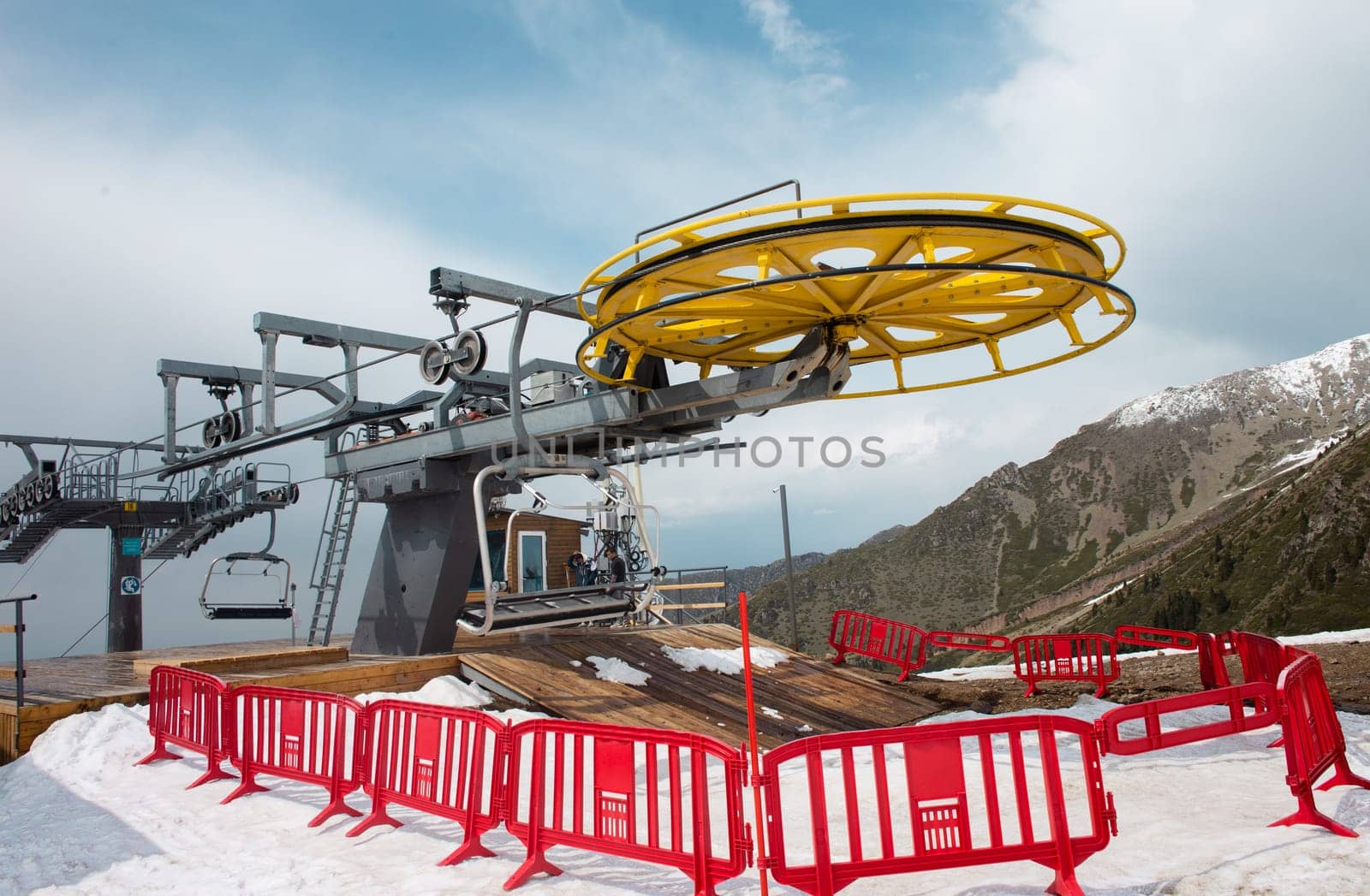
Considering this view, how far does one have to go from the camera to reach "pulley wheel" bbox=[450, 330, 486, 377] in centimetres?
1041

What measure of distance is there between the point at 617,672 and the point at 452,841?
578 centimetres

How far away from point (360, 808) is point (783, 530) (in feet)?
31.9

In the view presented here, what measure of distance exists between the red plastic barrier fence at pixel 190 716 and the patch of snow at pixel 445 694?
1.78 m

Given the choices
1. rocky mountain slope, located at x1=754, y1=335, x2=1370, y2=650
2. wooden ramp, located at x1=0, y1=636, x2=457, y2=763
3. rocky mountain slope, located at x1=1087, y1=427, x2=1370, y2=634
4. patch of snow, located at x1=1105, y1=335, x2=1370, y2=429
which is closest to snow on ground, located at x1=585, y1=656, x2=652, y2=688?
wooden ramp, located at x1=0, y1=636, x2=457, y2=763

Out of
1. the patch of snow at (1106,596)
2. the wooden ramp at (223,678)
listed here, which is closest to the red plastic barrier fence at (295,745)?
the wooden ramp at (223,678)

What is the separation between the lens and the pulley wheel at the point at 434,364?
10.8 meters

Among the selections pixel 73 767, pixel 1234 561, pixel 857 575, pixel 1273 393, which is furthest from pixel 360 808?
pixel 1273 393

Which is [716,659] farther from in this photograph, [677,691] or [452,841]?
[452,841]

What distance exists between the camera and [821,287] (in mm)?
7270

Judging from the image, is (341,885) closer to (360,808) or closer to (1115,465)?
(360,808)

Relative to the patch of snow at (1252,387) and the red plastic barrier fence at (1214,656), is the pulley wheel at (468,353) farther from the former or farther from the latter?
the patch of snow at (1252,387)

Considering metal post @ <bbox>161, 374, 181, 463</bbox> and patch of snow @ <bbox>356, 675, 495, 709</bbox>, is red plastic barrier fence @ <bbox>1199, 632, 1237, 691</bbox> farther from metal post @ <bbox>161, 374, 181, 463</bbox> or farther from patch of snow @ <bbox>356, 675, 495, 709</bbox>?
metal post @ <bbox>161, 374, 181, 463</bbox>

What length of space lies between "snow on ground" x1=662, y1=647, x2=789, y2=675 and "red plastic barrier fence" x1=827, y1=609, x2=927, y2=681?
3.53 ft

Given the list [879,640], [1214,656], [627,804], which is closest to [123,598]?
[879,640]
